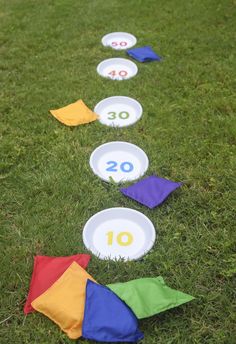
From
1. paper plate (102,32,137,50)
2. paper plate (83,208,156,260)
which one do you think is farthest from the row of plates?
paper plate (102,32,137,50)

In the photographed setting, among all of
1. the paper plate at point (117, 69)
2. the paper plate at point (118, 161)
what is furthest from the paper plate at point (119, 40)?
the paper plate at point (118, 161)

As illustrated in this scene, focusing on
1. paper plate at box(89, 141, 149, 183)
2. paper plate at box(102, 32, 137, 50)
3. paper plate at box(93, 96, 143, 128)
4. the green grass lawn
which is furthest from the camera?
paper plate at box(102, 32, 137, 50)

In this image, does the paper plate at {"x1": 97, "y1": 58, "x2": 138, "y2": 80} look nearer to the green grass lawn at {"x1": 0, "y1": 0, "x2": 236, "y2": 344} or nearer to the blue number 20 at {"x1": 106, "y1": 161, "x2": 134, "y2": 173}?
the green grass lawn at {"x1": 0, "y1": 0, "x2": 236, "y2": 344}

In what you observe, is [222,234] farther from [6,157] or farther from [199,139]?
[6,157]

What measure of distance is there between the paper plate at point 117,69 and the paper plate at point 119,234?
170 centimetres

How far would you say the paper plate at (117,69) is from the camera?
3768mm

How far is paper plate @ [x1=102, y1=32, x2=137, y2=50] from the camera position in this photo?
4230mm

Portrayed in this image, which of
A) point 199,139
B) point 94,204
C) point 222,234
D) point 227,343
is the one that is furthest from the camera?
point 199,139

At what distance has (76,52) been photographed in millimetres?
4148

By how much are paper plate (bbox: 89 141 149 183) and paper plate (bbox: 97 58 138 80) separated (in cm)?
103

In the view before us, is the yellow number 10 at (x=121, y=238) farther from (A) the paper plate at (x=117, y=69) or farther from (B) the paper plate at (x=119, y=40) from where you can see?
(B) the paper plate at (x=119, y=40)

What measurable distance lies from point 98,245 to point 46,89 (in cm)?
181

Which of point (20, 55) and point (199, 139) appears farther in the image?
point (20, 55)

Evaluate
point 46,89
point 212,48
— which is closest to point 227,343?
point 46,89
